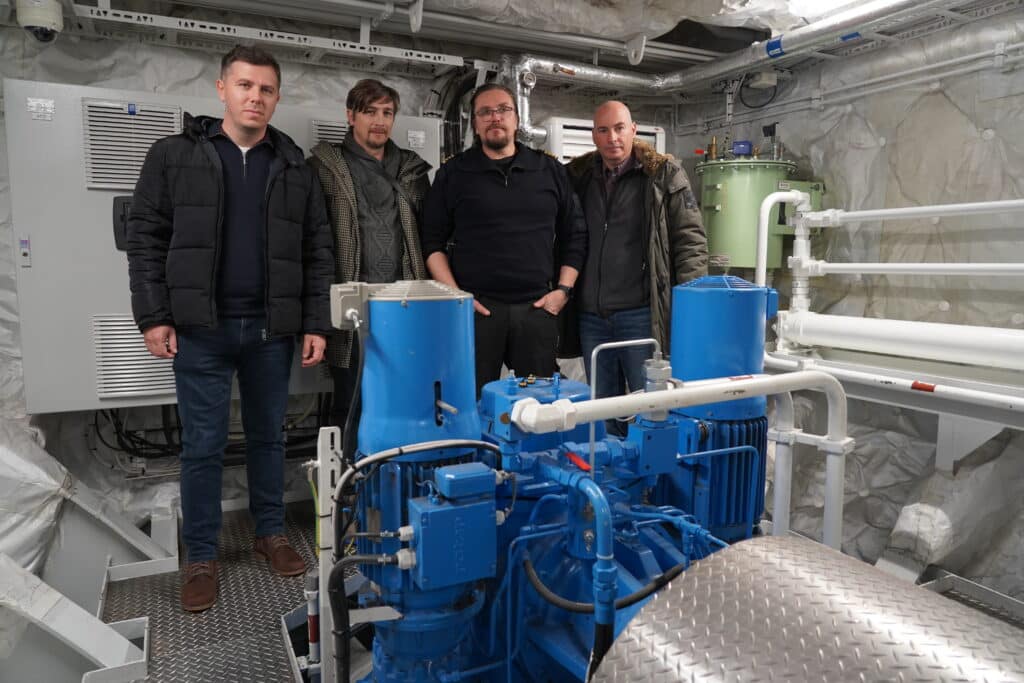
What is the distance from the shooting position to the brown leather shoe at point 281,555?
2.51 metres

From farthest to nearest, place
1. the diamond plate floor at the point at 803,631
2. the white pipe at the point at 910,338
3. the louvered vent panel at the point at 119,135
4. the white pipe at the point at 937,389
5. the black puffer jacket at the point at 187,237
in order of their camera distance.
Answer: the louvered vent panel at the point at 119,135, the white pipe at the point at 910,338, the white pipe at the point at 937,389, the black puffer jacket at the point at 187,237, the diamond plate floor at the point at 803,631

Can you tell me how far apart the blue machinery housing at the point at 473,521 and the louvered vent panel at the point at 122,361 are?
1.59m

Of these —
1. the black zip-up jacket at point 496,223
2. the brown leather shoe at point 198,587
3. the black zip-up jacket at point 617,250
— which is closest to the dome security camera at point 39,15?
the black zip-up jacket at point 496,223

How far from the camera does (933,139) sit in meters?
3.02

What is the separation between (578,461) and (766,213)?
2.14 meters

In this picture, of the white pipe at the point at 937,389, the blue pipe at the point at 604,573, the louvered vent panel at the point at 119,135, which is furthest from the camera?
the louvered vent panel at the point at 119,135

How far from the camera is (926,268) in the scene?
8.68ft

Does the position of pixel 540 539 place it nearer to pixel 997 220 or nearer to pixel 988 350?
pixel 988 350

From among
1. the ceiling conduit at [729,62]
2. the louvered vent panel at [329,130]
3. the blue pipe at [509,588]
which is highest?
the ceiling conduit at [729,62]

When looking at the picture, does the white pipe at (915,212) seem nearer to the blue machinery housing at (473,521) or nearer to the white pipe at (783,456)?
the white pipe at (783,456)

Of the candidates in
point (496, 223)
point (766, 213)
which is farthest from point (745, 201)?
point (496, 223)

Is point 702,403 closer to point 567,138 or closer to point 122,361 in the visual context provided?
point 122,361

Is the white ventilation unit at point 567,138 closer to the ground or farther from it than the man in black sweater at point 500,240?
farther from it

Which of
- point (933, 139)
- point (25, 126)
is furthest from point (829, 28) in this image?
point (25, 126)
